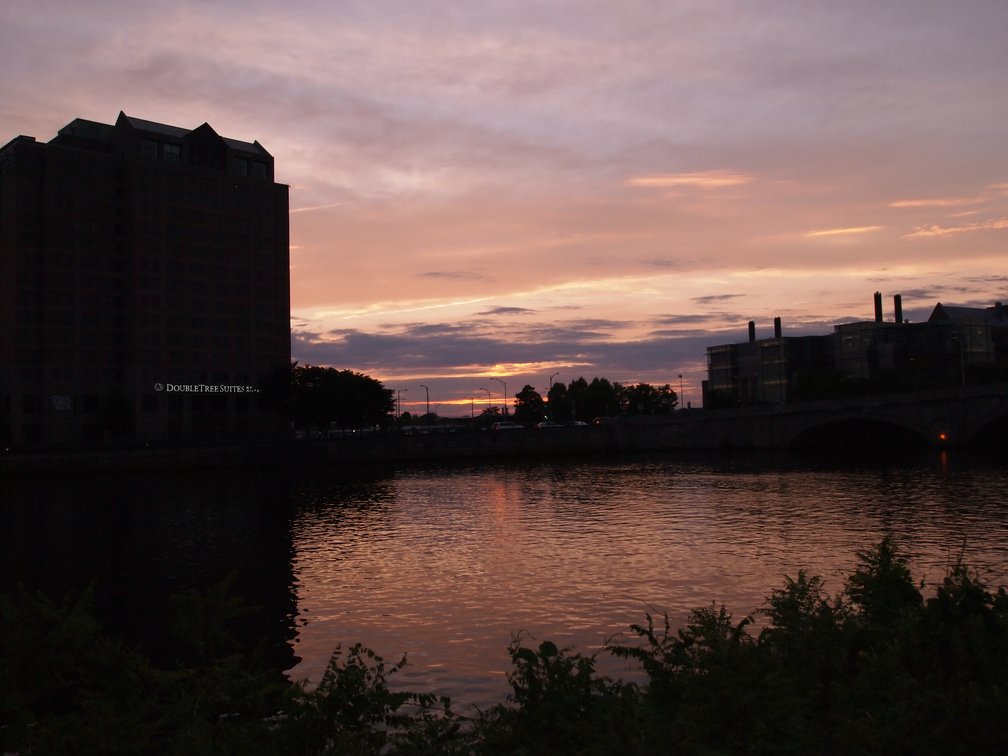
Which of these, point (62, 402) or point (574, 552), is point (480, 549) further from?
point (62, 402)

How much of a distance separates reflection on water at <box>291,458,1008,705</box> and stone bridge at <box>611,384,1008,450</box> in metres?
38.6

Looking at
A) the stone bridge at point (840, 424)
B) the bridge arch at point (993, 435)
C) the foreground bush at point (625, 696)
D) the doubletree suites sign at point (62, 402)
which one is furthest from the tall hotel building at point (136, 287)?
the foreground bush at point (625, 696)

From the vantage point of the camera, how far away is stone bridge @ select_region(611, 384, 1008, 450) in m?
111

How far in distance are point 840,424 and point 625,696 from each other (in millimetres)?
126577

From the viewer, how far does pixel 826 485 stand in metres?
71.5

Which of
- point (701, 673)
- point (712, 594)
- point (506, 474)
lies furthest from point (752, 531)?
point (506, 474)

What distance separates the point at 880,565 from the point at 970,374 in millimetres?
193524

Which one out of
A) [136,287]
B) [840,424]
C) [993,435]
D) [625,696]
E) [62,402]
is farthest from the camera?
[136,287]

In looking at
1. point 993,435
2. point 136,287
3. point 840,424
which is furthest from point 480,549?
point 136,287

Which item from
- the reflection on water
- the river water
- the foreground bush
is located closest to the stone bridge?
the river water

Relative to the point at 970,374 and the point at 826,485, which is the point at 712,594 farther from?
the point at 970,374

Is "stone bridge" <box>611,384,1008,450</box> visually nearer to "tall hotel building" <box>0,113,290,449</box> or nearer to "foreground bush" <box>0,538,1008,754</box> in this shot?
"tall hotel building" <box>0,113,290,449</box>

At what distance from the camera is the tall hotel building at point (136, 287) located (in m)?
149

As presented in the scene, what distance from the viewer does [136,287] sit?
158 metres
